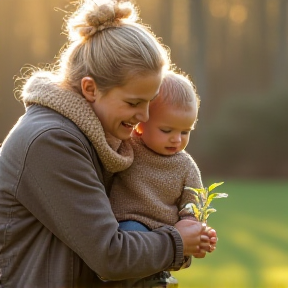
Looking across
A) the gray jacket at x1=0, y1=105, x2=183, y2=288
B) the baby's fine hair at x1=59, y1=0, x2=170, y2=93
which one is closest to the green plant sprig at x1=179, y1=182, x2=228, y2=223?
the gray jacket at x1=0, y1=105, x2=183, y2=288

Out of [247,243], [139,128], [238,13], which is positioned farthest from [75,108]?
[238,13]

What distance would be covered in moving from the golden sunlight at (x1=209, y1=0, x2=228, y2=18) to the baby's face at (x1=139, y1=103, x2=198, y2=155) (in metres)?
Answer: 14.3

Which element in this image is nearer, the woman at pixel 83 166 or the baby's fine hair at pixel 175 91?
Result: the woman at pixel 83 166

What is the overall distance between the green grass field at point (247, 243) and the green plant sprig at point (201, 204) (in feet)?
10.9

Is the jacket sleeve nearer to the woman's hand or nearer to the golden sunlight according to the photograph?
the woman's hand

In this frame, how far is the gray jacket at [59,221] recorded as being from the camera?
9.66 feet

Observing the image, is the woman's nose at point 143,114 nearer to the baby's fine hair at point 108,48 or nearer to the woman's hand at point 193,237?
the baby's fine hair at point 108,48

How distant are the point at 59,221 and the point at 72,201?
3.2 inches

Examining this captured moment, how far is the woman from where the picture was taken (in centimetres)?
295

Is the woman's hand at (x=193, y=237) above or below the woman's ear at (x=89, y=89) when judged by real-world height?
below

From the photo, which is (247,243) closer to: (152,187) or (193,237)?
(152,187)

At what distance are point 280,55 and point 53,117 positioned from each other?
600 inches

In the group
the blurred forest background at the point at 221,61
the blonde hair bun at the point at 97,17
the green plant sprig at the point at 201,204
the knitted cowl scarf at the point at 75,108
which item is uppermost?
the blurred forest background at the point at 221,61

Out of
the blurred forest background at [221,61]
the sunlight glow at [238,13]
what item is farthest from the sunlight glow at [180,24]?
the sunlight glow at [238,13]
